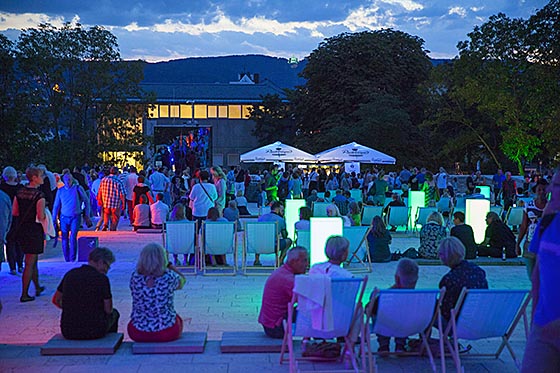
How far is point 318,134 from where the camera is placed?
4891 cm

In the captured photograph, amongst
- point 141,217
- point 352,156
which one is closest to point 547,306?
point 141,217

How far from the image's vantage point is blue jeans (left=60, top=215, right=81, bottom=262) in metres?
12.1

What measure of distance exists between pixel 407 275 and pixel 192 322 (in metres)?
2.84

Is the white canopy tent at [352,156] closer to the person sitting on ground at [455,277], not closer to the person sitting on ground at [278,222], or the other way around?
the person sitting on ground at [278,222]

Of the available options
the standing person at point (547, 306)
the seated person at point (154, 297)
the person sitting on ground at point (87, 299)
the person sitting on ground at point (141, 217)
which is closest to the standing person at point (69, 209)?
the person sitting on ground at point (141, 217)

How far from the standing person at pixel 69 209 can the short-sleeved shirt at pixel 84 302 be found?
18.4 ft

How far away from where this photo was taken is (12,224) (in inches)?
385

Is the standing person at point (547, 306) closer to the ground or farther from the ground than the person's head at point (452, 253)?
farther from the ground

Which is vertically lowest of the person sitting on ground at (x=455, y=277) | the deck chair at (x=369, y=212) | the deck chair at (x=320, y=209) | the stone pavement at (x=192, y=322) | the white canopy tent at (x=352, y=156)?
the stone pavement at (x=192, y=322)

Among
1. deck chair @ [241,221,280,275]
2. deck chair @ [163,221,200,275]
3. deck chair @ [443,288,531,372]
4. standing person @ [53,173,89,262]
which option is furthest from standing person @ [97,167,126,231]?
deck chair @ [443,288,531,372]

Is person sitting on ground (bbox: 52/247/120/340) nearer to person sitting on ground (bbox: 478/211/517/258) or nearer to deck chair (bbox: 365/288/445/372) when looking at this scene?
deck chair (bbox: 365/288/445/372)

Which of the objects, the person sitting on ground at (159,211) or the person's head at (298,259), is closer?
the person's head at (298,259)

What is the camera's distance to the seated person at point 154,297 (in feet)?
20.5

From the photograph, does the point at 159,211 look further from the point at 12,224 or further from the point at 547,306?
the point at 547,306
